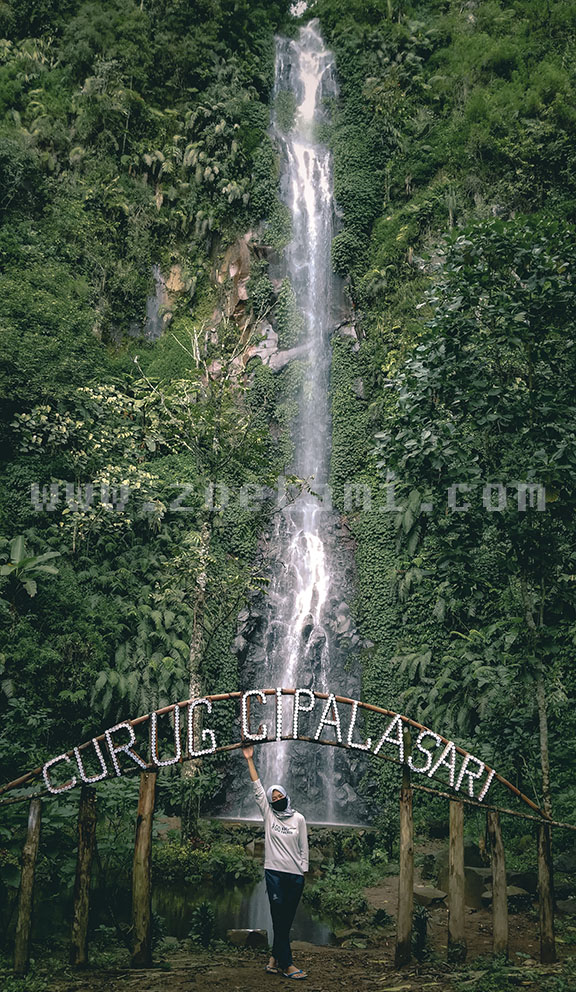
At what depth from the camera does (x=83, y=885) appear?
20.0ft

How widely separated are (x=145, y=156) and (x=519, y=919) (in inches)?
838

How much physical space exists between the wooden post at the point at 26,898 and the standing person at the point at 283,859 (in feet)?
5.83

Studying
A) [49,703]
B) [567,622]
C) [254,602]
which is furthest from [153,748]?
[254,602]

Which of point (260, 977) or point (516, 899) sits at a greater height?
point (260, 977)

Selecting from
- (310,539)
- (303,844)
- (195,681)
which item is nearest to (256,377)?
(310,539)

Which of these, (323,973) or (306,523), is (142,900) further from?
(306,523)

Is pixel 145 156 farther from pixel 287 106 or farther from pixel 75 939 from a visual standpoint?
pixel 75 939

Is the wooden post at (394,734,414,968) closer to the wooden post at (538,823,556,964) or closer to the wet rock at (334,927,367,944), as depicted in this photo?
the wooden post at (538,823,556,964)

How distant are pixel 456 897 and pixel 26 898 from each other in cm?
365

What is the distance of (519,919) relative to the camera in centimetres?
870

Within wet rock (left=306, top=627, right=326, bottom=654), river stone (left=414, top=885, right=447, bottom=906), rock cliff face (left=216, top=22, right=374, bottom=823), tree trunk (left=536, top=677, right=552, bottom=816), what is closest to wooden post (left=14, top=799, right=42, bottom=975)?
tree trunk (left=536, top=677, right=552, bottom=816)

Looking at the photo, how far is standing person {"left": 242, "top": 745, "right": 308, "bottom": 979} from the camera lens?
5.95m

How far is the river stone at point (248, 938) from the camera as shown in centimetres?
739

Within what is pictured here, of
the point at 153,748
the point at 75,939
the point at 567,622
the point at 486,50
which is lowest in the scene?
the point at 75,939
